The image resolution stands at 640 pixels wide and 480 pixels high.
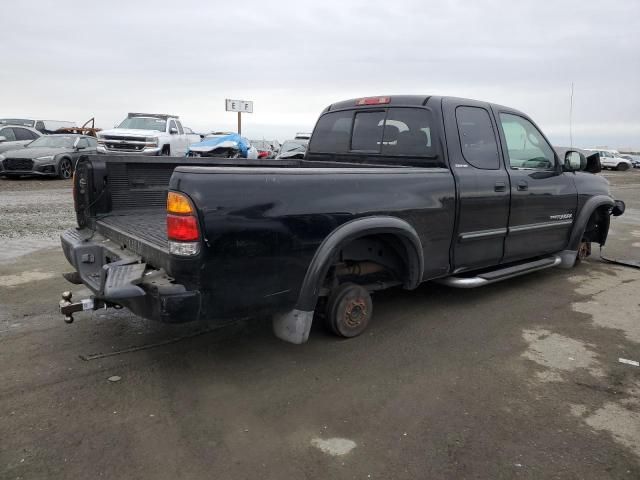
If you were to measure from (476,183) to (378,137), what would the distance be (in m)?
1.03

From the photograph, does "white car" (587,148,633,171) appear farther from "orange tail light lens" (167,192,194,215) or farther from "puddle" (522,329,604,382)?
"orange tail light lens" (167,192,194,215)

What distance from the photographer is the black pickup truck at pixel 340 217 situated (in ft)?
9.64

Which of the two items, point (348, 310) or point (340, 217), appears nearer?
point (340, 217)

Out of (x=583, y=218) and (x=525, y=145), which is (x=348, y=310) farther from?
(x=583, y=218)

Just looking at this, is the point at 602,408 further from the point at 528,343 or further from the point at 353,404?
the point at 353,404

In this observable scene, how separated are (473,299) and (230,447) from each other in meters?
3.23

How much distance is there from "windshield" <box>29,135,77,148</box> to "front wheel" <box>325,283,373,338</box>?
14.9 m

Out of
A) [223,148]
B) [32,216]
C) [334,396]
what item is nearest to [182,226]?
[334,396]

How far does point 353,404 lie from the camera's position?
3.11 metres

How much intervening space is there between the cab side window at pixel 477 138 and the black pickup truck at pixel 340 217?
0.05 ft

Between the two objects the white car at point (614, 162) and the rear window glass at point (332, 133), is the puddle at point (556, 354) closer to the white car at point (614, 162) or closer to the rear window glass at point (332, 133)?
the rear window glass at point (332, 133)

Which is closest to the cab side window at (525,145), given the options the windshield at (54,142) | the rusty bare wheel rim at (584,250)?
the rusty bare wheel rim at (584,250)

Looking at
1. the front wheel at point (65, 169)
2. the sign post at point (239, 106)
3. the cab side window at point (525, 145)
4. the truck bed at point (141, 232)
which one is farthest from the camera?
the sign post at point (239, 106)

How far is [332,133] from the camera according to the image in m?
5.38
